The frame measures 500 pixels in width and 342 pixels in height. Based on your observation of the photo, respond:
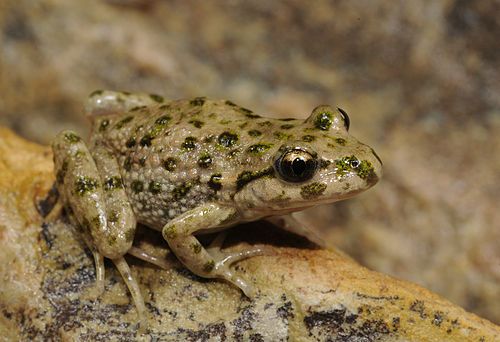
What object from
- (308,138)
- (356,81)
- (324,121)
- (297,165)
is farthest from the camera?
(356,81)

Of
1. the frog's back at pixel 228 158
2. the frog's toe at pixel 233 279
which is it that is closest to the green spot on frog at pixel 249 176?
the frog's back at pixel 228 158

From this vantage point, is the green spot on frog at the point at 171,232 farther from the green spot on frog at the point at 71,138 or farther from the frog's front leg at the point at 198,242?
the green spot on frog at the point at 71,138

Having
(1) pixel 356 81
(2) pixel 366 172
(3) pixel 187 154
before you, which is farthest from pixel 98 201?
(1) pixel 356 81

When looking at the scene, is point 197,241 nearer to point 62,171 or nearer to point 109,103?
point 62,171

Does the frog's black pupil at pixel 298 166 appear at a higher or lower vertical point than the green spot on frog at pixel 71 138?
lower

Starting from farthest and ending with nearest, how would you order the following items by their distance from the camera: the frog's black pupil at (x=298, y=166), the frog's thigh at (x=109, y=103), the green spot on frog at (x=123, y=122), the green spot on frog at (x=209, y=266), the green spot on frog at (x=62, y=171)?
the frog's thigh at (x=109, y=103) < the green spot on frog at (x=123, y=122) < the green spot on frog at (x=62, y=171) < the green spot on frog at (x=209, y=266) < the frog's black pupil at (x=298, y=166)

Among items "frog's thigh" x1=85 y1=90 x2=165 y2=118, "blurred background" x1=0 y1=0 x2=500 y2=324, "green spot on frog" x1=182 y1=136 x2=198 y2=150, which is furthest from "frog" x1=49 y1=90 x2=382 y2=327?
"blurred background" x1=0 y1=0 x2=500 y2=324
